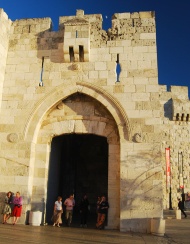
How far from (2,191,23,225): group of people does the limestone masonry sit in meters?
0.20

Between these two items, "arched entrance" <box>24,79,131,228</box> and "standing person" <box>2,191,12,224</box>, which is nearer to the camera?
"standing person" <box>2,191,12,224</box>

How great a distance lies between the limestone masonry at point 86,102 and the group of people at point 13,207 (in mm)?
199

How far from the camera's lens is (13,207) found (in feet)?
26.0

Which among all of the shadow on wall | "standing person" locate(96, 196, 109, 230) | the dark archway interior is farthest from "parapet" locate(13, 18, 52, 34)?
"standing person" locate(96, 196, 109, 230)

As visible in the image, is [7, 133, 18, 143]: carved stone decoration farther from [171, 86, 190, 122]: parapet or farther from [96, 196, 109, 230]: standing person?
[171, 86, 190, 122]: parapet

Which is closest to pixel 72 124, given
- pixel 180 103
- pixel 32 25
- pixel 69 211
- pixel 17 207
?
pixel 69 211

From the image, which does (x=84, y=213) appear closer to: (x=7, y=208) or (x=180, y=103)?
(x=7, y=208)

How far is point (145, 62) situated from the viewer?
28.6 ft

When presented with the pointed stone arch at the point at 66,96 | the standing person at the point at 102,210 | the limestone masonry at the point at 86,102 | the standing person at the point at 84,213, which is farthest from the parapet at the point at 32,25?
the standing person at the point at 84,213

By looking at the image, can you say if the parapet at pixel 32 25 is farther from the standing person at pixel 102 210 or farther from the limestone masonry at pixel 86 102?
the standing person at pixel 102 210

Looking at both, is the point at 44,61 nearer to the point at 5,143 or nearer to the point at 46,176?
the point at 5,143

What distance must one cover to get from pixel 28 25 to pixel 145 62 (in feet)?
14.2

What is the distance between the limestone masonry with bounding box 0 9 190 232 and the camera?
26.0ft

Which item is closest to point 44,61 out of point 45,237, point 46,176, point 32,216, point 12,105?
point 12,105
